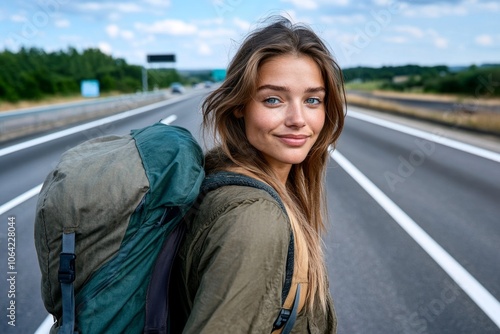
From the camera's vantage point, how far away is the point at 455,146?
12844 mm

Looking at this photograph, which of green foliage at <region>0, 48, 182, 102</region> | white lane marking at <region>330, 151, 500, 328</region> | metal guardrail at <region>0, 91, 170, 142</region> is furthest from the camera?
green foliage at <region>0, 48, 182, 102</region>

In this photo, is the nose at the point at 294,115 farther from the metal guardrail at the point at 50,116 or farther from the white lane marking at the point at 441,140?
the metal guardrail at the point at 50,116

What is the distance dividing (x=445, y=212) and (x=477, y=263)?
79.0 inches

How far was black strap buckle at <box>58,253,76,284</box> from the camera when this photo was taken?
142cm

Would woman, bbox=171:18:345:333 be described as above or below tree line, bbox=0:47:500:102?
above

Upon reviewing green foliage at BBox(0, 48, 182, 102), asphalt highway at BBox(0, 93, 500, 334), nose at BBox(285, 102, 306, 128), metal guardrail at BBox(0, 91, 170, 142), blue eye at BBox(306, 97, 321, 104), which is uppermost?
blue eye at BBox(306, 97, 321, 104)

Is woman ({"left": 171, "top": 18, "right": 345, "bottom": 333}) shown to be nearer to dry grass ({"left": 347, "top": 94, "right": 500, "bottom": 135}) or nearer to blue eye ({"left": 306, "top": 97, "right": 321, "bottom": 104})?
blue eye ({"left": 306, "top": 97, "right": 321, "bottom": 104})

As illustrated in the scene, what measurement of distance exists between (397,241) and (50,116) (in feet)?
47.9

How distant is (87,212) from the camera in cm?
143

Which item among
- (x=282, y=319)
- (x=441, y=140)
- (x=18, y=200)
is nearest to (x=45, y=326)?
(x=282, y=319)

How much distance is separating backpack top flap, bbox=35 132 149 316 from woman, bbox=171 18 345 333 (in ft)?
0.74

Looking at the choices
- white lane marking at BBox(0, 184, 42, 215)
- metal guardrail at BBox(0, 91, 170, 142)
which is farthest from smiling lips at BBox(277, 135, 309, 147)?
metal guardrail at BBox(0, 91, 170, 142)

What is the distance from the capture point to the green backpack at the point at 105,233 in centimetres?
144

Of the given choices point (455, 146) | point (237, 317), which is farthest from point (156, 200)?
point (455, 146)
